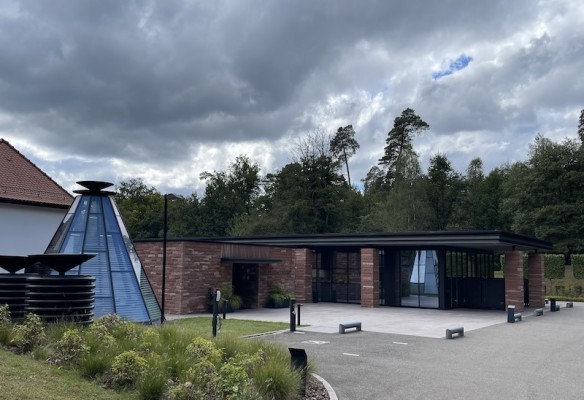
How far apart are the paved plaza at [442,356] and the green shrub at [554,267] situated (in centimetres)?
1930

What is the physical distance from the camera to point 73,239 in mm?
15617

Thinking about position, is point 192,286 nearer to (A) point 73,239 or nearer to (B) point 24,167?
(A) point 73,239

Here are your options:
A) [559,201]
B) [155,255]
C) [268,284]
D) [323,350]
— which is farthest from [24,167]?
[559,201]

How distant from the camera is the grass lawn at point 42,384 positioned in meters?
6.37

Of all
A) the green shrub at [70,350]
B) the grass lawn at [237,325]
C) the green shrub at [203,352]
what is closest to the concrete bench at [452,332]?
the grass lawn at [237,325]

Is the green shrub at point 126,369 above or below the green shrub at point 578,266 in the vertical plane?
below

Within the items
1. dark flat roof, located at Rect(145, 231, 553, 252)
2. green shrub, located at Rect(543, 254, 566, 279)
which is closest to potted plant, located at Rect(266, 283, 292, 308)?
dark flat roof, located at Rect(145, 231, 553, 252)

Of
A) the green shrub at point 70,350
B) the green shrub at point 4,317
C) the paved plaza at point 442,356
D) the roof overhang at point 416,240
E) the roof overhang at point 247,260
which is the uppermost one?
the roof overhang at point 416,240

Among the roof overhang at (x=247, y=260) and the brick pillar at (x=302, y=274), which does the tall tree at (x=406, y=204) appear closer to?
the brick pillar at (x=302, y=274)

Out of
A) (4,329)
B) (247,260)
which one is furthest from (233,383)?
(247,260)

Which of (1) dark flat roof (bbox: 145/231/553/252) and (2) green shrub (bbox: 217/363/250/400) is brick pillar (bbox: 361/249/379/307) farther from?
(2) green shrub (bbox: 217/363/250/400)

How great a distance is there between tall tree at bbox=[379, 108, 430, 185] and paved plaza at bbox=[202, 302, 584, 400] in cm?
4076

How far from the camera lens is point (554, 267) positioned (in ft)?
131

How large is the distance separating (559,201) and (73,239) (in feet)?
136
